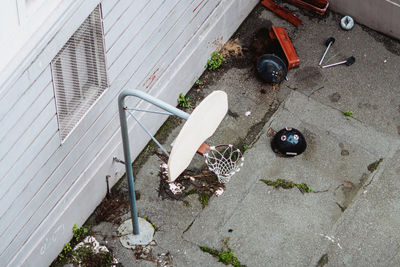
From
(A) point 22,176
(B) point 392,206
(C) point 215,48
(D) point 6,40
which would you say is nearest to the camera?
(D) point 6,40

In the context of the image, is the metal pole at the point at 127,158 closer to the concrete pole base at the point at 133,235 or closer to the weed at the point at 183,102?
the concrete pole base at the point at 133,235

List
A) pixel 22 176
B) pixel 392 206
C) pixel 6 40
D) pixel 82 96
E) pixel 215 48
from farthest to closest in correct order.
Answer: pixel 215 48
pixel 392 206
pixel 82 96
pixel 22 176
pixel 6 40

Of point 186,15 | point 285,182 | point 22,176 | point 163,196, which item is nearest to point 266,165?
point 285,182

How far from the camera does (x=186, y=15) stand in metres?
10.7

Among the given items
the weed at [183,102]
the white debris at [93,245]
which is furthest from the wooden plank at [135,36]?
the white debris at [93,245]

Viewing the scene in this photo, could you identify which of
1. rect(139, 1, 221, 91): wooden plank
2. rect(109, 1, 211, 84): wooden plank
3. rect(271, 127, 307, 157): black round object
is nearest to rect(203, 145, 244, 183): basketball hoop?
rect(271, 127, 307, 157): black round object

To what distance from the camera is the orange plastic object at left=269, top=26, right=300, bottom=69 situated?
1254 centimetres

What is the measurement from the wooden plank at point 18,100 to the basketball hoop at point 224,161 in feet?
13.0

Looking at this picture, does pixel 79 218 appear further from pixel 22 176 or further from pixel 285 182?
pixel 285 182

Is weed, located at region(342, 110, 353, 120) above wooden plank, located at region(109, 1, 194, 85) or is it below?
above

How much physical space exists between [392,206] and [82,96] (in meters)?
5.44

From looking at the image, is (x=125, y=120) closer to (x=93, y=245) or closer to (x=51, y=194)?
(x=51, y=194)

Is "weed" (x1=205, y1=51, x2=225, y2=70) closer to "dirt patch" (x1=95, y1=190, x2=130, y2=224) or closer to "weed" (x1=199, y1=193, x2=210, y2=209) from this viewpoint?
"weed" (x1=199, y1=193, x2=210, y2=209)

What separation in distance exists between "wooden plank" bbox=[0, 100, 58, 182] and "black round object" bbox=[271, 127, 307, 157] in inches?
172
